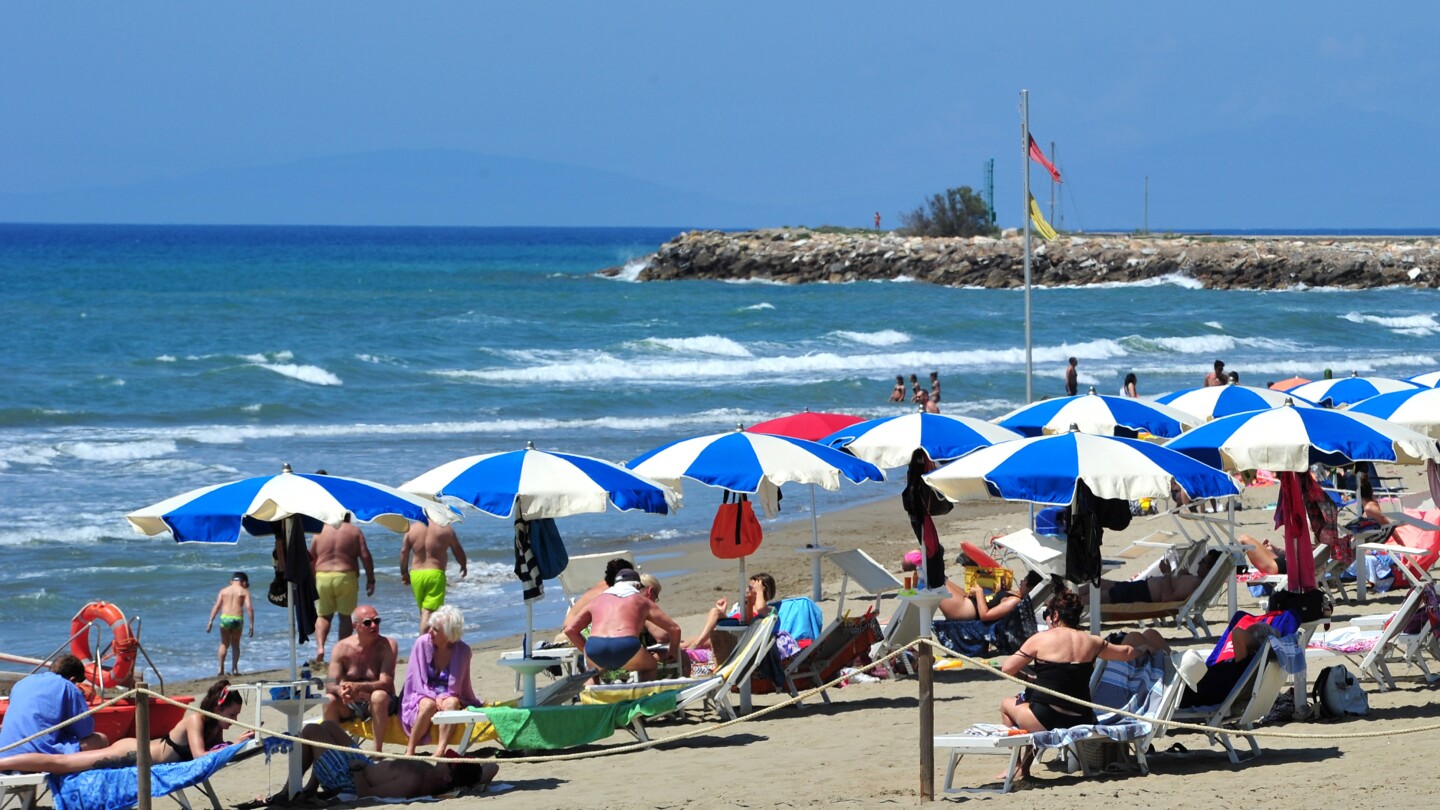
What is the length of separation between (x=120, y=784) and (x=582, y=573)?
4.91m

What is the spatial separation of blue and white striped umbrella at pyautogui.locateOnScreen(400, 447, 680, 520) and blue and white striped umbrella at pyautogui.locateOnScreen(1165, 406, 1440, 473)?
3.33 metres

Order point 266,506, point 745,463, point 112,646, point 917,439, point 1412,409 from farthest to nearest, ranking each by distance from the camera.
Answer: point 1412,409
point 917,439
point 745,463
point 112,646
point 266,506

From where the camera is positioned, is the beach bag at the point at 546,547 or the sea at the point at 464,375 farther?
the sea at the point at 464,375

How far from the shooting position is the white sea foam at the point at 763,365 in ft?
131

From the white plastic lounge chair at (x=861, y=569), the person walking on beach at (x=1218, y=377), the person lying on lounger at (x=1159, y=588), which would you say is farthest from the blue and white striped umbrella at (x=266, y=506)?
the person walking on beach at (x=1218, y=377)

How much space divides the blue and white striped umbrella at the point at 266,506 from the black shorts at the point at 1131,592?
5.17 metres

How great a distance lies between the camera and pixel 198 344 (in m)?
45.2

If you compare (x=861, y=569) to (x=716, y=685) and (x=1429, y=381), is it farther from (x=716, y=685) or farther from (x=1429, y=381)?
(x=1429, y=381)

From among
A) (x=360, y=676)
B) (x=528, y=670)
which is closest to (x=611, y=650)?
(x=528, y=670)

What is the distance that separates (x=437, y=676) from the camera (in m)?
8.37

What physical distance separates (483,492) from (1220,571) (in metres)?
5.38

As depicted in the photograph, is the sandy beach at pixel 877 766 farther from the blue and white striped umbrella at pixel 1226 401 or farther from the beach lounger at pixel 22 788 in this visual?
the blue and white striped umbrella at pixel 1226 401

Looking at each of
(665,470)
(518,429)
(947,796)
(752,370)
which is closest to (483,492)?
(665,470)

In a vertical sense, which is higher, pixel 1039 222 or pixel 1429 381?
pixel 1039 222
